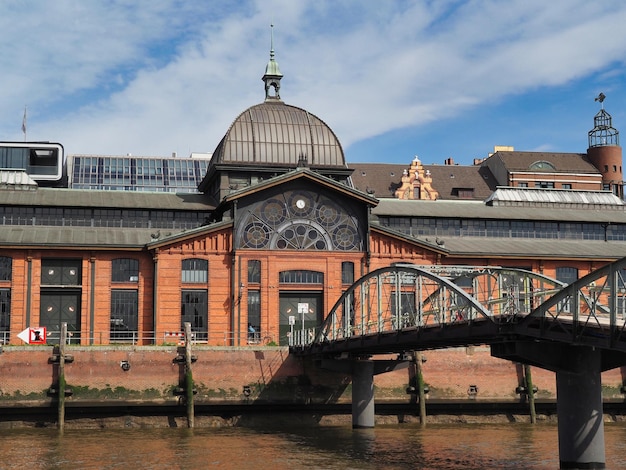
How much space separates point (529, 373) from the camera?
60.7m

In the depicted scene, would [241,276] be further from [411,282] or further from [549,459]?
[549,459]

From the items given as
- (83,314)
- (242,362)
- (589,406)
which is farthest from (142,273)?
(589,406)

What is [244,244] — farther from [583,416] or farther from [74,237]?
[583,416]

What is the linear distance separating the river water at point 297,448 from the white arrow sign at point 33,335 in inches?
284

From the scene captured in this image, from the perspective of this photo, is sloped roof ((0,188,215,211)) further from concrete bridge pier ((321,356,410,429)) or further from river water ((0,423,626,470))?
concrete bridge pier ((321,356,410,429))

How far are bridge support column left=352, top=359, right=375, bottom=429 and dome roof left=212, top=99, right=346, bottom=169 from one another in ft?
70.7

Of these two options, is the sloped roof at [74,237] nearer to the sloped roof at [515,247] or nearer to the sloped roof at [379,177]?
the sloped roof at [515,247]

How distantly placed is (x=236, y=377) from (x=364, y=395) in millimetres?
7520

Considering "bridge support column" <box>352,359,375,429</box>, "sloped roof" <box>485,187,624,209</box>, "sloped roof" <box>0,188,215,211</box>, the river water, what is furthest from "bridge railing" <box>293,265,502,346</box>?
"sloped roof" <box>0,188,215,211</box>

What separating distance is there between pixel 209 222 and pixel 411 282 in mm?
14951

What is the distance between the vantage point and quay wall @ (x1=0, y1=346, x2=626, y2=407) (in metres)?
55.8

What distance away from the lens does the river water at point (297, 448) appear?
42125 millimetres

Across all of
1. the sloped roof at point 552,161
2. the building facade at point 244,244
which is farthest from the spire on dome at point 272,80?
the sloped roof at point 552,161

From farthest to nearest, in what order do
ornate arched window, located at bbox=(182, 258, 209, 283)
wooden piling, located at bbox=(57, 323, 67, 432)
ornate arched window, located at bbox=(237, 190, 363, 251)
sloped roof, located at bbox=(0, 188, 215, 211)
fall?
sloped roof, located at bbox=(0, 188, 215, 211), ornate arched window, located at bbox=(237, 190, 363, 251), ornate arched window, located at bbox=(182, 258, 209, 283), wooden piling, located at bbox=(57, 323, 67, 432)
